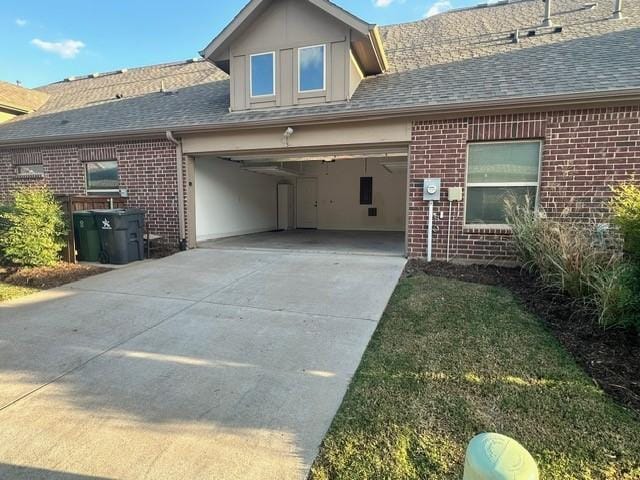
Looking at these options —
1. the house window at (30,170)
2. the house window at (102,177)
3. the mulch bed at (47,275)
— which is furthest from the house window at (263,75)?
the house window at (30,170)

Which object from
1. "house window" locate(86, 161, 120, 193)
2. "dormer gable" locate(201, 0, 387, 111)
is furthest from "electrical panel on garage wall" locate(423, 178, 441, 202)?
"house window" locate(86, 161, 120, 193)

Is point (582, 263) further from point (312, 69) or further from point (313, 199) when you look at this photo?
point (313, 199)

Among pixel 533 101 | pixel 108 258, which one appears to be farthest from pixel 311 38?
pixel 108 258

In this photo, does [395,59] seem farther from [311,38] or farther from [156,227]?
[156,227]

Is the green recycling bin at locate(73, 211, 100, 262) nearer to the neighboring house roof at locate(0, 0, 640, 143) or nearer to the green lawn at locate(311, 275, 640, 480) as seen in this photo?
the neighboring house roof at locate(0, 0, 640, 143)

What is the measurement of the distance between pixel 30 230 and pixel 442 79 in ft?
28.4

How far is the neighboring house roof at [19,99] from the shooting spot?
11711 millimetres

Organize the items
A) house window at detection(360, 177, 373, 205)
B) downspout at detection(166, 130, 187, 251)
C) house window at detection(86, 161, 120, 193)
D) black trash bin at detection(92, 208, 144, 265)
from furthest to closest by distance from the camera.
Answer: house window at detection(360, 177, 373, 205) → house window at detection(86, 161, 120, 193) → downspout at detection(166, 130, 187, 251) → black trash bin at detection(92, 208, 144, 265)

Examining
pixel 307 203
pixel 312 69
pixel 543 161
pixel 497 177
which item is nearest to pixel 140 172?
pixel 312 69

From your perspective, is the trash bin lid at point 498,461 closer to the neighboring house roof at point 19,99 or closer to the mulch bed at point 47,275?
the mulch bed at point 47,275

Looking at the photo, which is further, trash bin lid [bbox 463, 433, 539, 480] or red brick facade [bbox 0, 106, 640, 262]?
red brick facade [bbox 0, 106, 640, 262]

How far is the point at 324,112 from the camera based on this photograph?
24.1 ft

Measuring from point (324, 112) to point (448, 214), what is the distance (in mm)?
3200

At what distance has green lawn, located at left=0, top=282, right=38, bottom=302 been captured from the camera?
5410 mm
